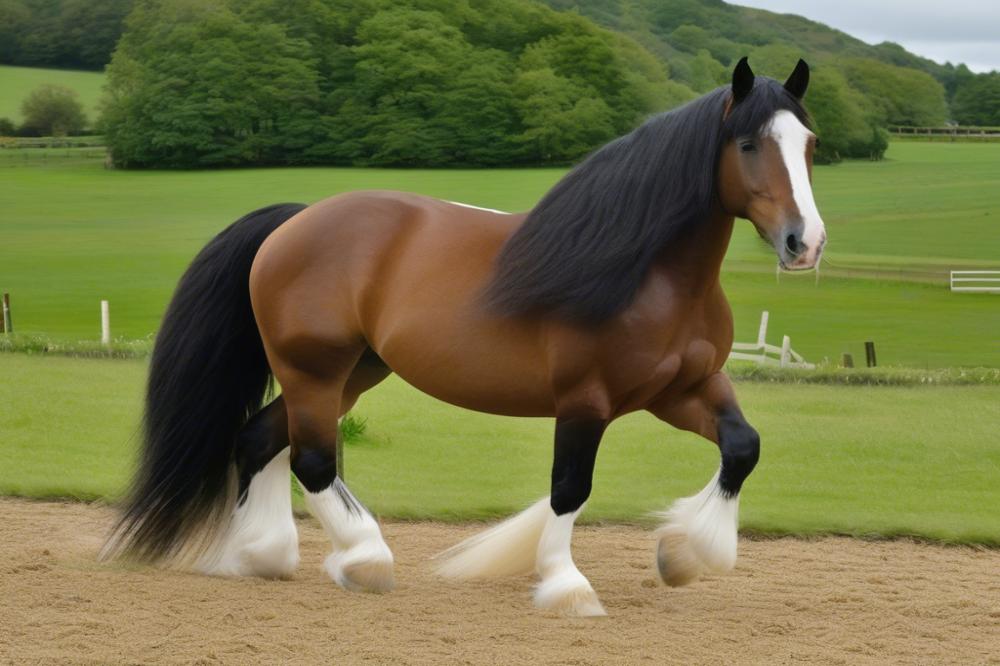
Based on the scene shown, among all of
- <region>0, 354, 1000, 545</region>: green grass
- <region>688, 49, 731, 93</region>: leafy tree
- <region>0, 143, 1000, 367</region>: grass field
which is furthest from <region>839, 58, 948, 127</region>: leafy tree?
<region>0, 354, 1000, 545</region>: green grass

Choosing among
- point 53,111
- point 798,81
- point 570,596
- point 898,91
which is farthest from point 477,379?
point 898,91

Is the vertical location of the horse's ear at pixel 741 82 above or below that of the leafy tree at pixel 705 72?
below

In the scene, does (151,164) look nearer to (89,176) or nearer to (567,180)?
(89,176)

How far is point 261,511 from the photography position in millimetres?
5266

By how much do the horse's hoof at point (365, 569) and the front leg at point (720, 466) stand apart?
1.20m

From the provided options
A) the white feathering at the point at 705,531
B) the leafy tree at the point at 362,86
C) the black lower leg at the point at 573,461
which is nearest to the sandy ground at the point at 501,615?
the white feathering at the point at 705,531

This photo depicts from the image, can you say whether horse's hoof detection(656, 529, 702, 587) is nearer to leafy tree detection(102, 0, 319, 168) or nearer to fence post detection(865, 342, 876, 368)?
fence post detection(865, 342, 876, 368)

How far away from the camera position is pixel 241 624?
452cm

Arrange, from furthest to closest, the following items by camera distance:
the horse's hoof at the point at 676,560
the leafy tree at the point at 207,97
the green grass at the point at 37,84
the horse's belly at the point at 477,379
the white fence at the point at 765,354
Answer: the leafy tree at the point at 207,97
the green grass at the point at 37,84
the white fence at the point at 765,354
the horse's hoof at the point at 676,560
the horse's belly at the point at 477,379

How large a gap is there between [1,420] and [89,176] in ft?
36.1

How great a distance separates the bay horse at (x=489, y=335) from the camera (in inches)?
175

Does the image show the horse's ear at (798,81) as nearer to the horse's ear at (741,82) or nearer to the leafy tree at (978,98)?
the horse's ear at (741,82)

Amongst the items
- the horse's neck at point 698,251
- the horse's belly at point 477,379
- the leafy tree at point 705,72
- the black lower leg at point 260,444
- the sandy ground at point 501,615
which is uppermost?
the leafy tree at point 705,72

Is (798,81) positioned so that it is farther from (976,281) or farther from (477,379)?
(976,281)
